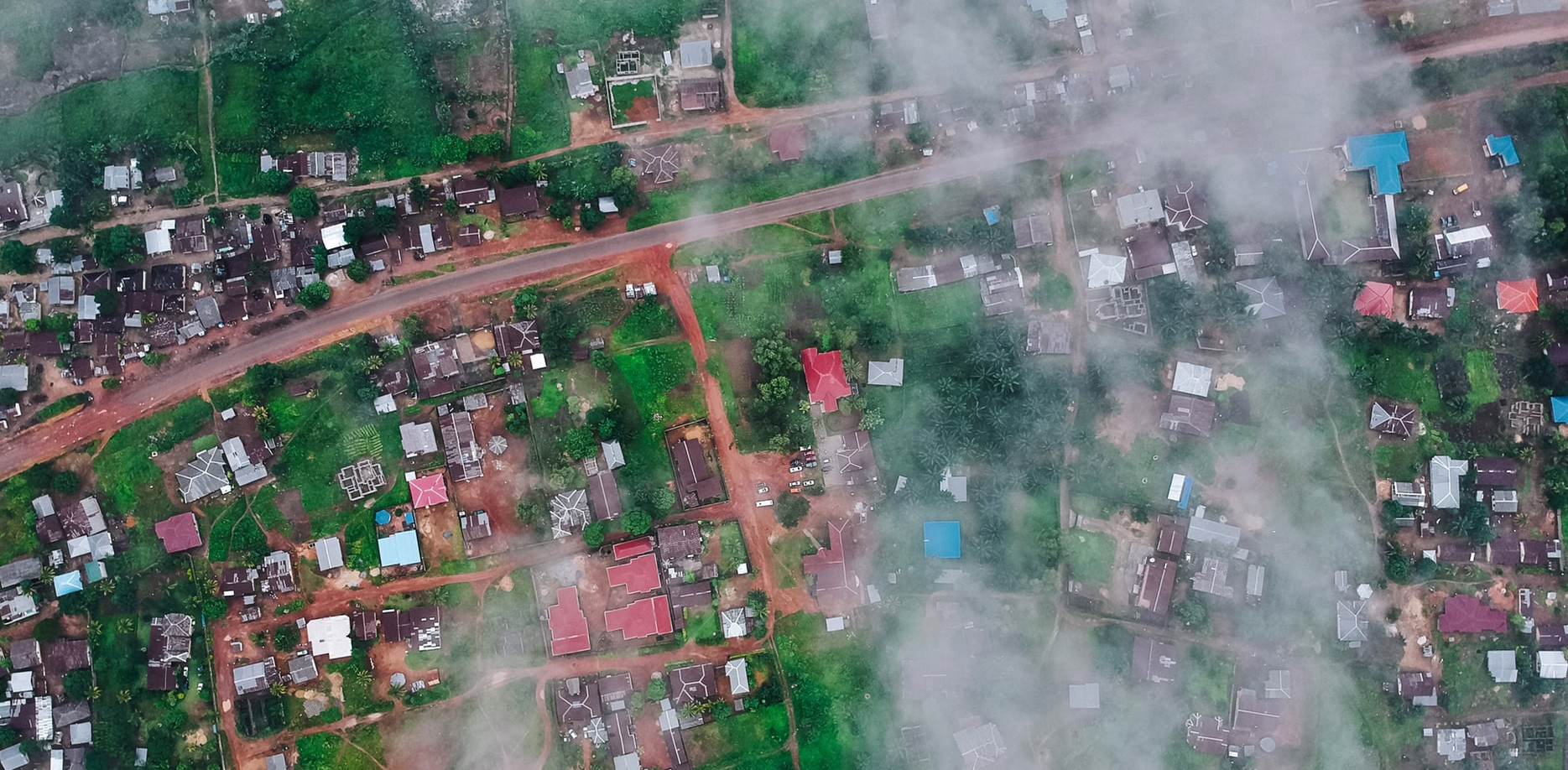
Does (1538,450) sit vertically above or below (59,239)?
below

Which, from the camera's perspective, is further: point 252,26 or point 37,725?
point 252,26

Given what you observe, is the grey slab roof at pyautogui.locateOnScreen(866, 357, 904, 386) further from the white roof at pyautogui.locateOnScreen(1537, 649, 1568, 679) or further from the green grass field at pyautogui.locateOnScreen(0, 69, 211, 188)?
the green grass field at pyautogui.locateOnScreen(0, 69, 211, 188)

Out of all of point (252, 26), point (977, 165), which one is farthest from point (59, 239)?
point (977, 165)

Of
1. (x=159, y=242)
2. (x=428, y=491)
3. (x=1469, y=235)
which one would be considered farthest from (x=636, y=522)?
(x=1469, y=235)

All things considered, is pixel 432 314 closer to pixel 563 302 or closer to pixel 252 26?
pixel 563 302

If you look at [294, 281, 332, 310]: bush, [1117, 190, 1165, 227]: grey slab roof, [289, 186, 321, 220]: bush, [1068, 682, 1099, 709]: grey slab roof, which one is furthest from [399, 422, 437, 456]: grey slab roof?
[1117, 190, 1165, 227]: grey slab roof

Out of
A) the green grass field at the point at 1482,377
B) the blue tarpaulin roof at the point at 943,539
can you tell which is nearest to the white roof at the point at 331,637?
the blue tarpaulin roof at the point at 943,539

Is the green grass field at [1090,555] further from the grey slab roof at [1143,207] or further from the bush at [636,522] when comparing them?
the bush at [636,522]

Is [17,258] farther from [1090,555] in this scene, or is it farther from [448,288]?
[1090,555]
